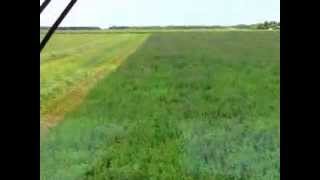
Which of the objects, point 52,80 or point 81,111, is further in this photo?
point 81,111

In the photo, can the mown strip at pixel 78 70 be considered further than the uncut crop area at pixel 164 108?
No

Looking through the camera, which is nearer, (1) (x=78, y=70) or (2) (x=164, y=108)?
(1) (x=78, y=70)

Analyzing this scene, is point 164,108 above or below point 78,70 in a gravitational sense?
below

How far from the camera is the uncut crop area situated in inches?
155

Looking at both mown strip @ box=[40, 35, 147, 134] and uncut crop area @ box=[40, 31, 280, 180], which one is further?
uncut crop area @ box=[40, 31, 280, 180]

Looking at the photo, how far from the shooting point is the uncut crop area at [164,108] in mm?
3936

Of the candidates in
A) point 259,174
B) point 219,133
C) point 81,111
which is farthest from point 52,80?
point 259,174

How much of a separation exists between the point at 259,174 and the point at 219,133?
52 cm

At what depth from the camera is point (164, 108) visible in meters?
5.06
